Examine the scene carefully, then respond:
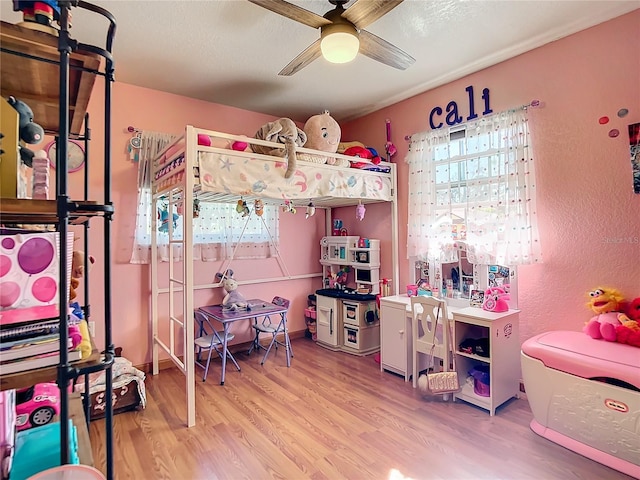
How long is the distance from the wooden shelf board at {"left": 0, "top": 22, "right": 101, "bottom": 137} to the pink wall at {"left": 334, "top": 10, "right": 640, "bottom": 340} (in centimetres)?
278

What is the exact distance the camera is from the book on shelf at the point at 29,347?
0.69 metres

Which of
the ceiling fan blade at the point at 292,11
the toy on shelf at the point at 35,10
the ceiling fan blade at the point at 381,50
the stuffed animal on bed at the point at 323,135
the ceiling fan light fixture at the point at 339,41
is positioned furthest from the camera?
the stuffed animal on bed at the point at 323,135

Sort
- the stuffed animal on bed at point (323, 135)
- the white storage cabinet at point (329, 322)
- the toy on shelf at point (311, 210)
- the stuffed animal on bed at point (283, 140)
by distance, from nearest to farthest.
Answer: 1. the stuffed animal on bed at point (283, 140)
2. the stuffed animal on bed at point (323, 135)
3. the toy on shelf at point (311, 210)
4. the white storage cabinet at point (329, 322)

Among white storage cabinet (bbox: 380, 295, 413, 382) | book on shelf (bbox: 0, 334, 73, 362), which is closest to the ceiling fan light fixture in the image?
book on shelf (bbox: 0, 334, 73, 362)

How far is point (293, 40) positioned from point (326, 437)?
2.64 metres

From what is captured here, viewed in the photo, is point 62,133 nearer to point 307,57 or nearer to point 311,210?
point 307,57

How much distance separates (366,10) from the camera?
5.66 feet

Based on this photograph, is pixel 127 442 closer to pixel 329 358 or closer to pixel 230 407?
pixel 230 407

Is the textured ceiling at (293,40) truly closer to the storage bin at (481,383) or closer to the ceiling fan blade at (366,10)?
the ceiling fan blade at (366,10)

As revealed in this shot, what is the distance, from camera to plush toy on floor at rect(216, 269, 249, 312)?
338cm

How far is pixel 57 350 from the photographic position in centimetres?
75

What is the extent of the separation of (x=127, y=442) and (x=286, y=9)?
101 inches

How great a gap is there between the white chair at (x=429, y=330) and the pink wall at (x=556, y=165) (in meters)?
0.61

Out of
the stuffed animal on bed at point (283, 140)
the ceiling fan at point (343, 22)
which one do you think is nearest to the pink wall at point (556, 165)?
the stuffed animal on bed at point (283, 140)
